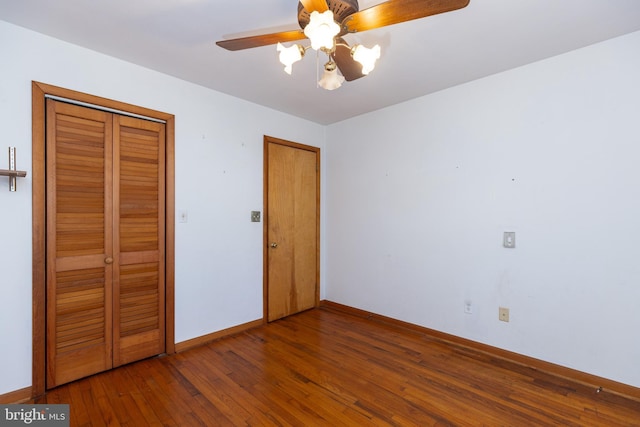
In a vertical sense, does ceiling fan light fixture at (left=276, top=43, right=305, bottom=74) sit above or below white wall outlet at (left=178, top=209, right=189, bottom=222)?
above

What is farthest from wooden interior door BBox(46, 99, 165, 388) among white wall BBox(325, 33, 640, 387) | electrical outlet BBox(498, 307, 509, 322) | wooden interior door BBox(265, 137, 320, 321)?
electrical outlet BBox(498, 307, 509, 322)

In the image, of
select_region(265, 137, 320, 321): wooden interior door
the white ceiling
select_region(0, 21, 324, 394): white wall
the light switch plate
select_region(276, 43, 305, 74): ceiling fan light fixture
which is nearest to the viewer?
select_region(276, 43, 305, 74): ceiling fan light fixture

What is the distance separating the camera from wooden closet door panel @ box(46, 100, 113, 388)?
207 cm

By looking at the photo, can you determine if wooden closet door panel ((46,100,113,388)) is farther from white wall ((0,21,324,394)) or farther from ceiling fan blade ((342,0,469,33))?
ceiling fan blade ((342,0,469,33))

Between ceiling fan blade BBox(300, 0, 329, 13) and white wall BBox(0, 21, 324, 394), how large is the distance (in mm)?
1857

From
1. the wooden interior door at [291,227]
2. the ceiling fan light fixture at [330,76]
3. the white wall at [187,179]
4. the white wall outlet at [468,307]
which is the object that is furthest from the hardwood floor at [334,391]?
the ceiling fan light fixture at [330,76]

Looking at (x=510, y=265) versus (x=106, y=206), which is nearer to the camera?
(x=106, y=206)

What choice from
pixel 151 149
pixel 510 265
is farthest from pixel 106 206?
pixel 510 265

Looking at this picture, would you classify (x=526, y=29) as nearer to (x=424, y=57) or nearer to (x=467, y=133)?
(x=424, y=57)

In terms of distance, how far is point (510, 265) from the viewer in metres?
2.52

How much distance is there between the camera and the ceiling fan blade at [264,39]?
1520 millimetres

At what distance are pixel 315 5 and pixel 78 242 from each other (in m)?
2.29

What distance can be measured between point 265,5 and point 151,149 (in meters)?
1.55

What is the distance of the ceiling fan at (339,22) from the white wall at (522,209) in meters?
1.62
